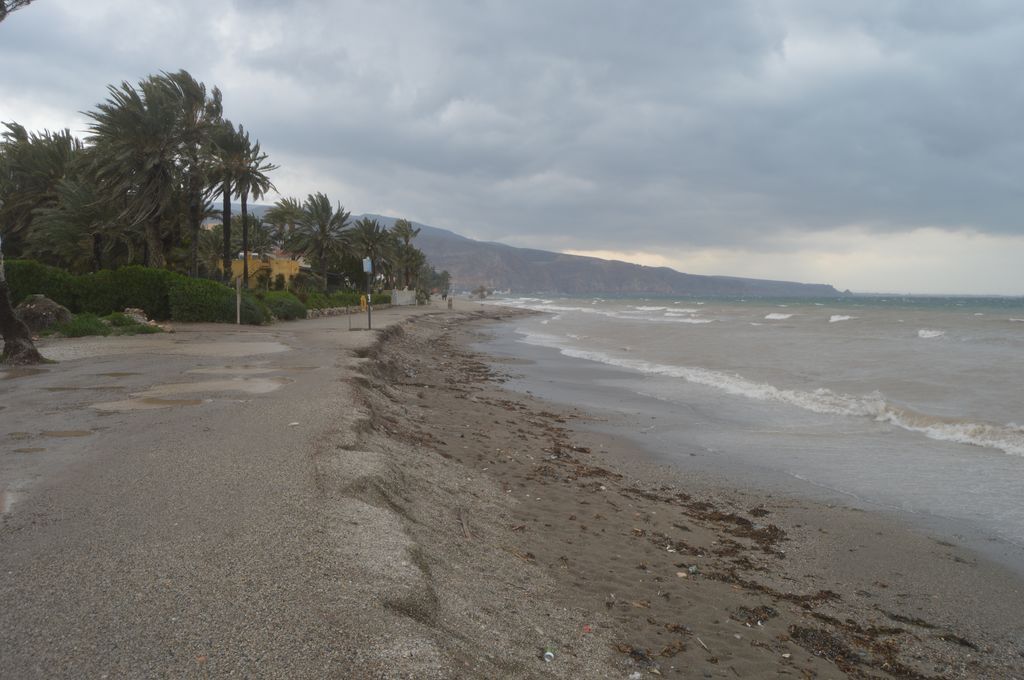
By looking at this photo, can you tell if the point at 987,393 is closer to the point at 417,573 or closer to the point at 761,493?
the point at 761,493

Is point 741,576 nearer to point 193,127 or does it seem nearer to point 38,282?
point 38,282

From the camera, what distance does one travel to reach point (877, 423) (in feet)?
35.7

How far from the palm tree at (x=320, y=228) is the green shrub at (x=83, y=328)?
30181mm

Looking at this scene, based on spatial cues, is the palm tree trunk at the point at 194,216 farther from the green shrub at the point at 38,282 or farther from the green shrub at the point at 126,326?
the green shrub at the point at 126,326

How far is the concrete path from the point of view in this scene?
262cm

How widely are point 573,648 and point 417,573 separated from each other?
3.01 ft

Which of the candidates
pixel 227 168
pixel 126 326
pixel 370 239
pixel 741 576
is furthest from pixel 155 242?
pixel 370 239

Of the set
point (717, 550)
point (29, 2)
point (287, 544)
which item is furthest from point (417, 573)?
point (29, 2)

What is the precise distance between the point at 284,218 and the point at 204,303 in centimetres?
2873

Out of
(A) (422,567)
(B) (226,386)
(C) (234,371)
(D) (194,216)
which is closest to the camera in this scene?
(A) (422,567)

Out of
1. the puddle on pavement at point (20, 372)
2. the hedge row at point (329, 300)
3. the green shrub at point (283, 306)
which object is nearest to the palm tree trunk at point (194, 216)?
the green shrub at point (283, 306)

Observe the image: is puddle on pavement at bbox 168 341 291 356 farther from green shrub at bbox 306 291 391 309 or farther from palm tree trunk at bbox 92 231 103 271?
green shrub at bbox 306 291 391 309

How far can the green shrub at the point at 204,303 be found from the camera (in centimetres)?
2256

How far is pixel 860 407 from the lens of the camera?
12.0m
